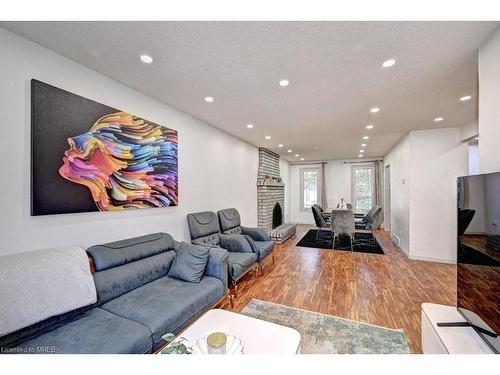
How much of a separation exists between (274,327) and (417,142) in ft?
14.5

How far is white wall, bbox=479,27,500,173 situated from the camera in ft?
4.45

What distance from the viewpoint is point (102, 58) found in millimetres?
1783

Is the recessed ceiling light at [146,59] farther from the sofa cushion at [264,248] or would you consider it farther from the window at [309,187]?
the window at [309,187]

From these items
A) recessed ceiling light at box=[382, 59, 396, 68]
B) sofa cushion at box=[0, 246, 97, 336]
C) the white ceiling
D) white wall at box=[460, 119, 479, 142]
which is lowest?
sofa cushion at box=[0, 246, 97, 336]

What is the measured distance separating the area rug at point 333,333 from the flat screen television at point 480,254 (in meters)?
0.68

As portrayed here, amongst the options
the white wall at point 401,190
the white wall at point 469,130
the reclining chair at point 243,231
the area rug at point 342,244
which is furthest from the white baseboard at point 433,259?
the reclining chair at point 243,231

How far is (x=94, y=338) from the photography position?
1.27 meters

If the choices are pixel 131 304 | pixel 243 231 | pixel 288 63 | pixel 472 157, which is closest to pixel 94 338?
pixel 131 304

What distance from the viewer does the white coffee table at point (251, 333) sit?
4.06 ft

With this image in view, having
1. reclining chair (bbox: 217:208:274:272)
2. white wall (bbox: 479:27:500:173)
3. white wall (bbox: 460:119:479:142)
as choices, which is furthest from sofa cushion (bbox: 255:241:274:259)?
white wall (bbox: 460:119:479:142)

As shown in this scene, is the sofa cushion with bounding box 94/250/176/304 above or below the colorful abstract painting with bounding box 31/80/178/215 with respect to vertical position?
below

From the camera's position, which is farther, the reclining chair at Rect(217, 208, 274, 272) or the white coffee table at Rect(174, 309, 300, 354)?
the reclining chair at Rect(217, 208, 274, 272)

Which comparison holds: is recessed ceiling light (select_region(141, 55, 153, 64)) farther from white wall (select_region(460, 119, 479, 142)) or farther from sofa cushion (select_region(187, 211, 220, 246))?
white wall (select_region(460, 119, 479, 142))

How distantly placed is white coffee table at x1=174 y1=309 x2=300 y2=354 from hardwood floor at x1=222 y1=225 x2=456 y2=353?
0.91m
